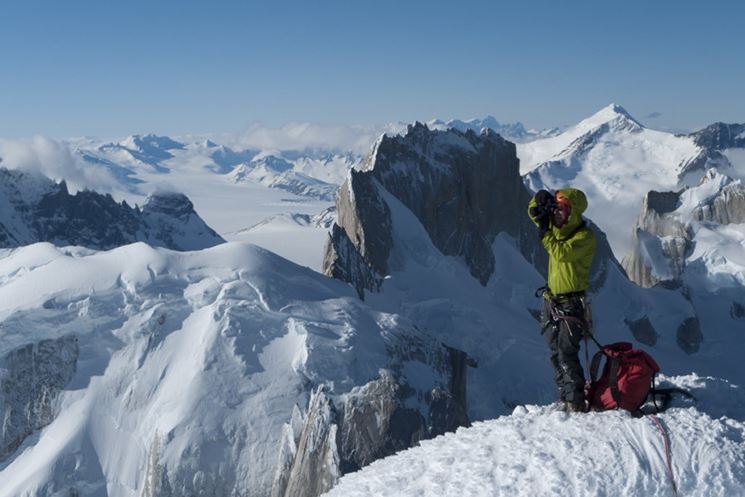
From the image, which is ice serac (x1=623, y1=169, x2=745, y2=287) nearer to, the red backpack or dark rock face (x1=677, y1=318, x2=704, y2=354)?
dark rock face (x1=677, y1=318, x2=704, y2=354)

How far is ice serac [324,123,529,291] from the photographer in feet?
252

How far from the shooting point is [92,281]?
38.7 meters

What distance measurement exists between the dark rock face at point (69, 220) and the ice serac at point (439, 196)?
79.5 meters

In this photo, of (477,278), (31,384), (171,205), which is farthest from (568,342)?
(171,205)

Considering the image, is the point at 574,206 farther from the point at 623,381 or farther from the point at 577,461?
the point at 577,461

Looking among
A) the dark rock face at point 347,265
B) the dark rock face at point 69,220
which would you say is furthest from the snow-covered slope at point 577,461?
the dark rock face at point 69,220

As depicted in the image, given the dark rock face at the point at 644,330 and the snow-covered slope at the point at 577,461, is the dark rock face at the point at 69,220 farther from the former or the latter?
the snow-covered slope at the point at 577,461

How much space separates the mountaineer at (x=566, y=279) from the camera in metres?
13.4

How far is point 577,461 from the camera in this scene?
1219cm

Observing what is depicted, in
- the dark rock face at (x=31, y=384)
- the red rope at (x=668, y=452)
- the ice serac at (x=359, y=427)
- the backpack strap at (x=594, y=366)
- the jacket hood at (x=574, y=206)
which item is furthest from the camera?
the dark rock face at (x=31, y=384)

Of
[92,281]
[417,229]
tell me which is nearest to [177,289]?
[92,281]

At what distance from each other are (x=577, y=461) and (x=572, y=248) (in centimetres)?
362

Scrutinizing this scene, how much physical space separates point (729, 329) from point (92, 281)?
327 feet

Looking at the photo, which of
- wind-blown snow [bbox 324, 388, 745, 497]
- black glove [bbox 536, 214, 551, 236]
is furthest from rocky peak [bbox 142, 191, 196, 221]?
black glove [bbox 536, 214, 551, 236]
